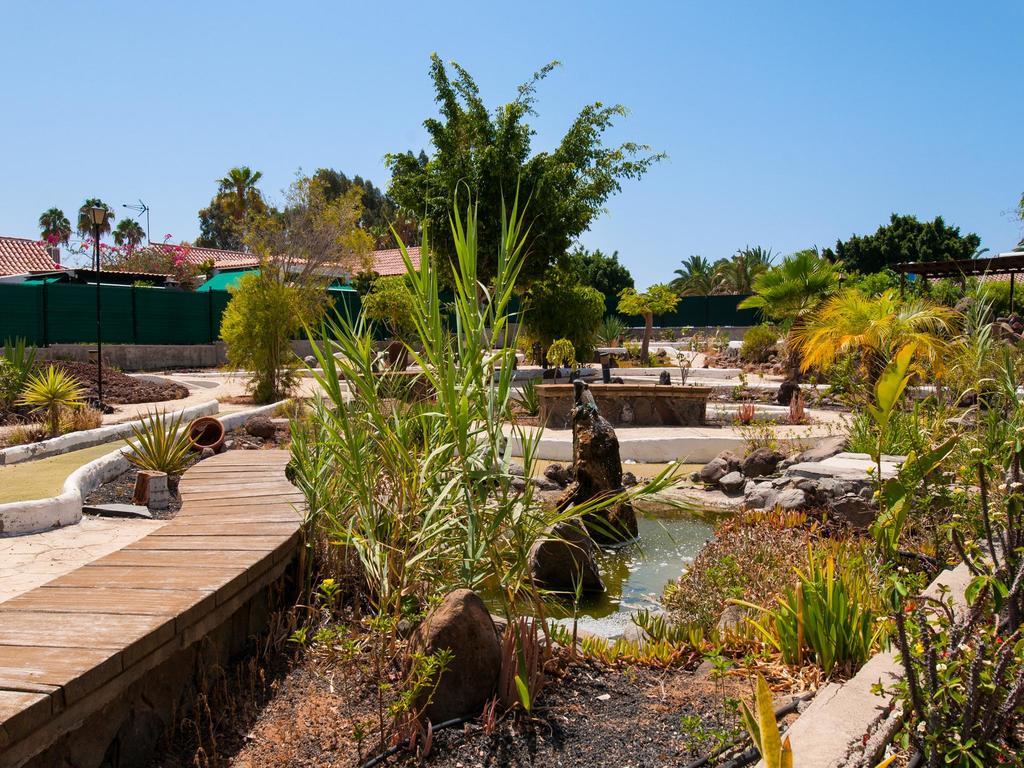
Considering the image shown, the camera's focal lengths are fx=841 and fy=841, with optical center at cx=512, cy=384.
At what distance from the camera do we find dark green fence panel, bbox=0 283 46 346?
67.4 ft

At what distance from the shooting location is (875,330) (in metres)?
10.5

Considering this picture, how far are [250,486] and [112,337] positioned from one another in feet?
67.3

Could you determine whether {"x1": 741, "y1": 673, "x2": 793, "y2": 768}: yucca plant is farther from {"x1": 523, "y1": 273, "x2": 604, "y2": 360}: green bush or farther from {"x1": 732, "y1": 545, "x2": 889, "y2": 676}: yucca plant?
{"x1": 523, "y1": 273, "x2": 604, "y2": 360}: green bush

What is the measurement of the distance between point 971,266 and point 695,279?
37.1m

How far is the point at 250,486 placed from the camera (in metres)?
5.21

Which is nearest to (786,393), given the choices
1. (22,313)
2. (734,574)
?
(734,574)

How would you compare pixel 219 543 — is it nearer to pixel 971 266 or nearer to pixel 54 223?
pixel 971 266

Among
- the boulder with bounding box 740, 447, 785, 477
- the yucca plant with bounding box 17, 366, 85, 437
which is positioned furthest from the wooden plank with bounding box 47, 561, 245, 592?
the yucca plant with bounding box 17, 366, 85, 437

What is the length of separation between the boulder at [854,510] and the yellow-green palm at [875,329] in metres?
3.39

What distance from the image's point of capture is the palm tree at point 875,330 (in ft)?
32.1

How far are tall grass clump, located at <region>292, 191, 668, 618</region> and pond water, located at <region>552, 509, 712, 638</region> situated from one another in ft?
3.92

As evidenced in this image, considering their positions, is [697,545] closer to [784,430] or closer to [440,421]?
[440,421]

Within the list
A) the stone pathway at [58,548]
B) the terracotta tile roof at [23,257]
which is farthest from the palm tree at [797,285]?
the terracotta tile roof at [23,257]

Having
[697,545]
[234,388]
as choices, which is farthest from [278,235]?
[697,545]
